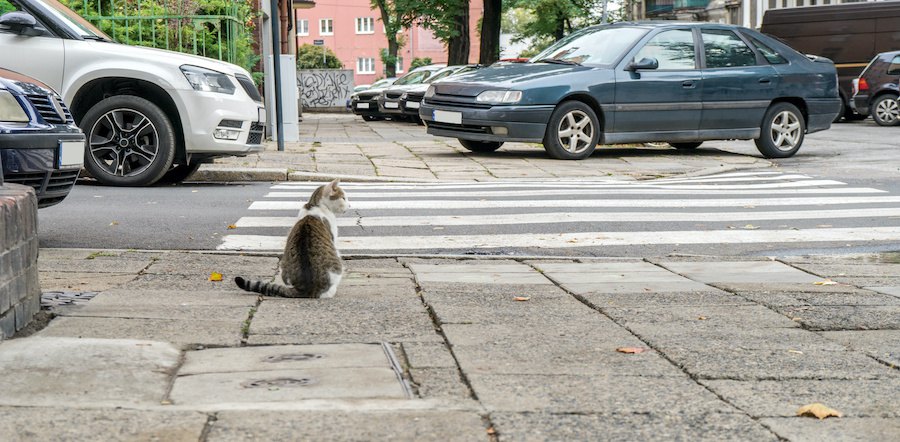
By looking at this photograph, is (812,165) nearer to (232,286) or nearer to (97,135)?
(97,135)

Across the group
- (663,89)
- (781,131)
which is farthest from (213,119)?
(781,131)

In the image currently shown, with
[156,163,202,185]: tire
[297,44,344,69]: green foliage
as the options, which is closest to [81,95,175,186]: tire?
[156,163,202,185]: tire

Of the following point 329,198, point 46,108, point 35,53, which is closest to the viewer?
point 329,198

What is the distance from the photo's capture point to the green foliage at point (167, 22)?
49.0 feet

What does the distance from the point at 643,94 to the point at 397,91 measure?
16.3 meters

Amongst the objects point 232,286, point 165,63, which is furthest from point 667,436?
point 165,63

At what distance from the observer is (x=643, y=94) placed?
15422mm

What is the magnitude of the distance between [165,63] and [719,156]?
339 inches

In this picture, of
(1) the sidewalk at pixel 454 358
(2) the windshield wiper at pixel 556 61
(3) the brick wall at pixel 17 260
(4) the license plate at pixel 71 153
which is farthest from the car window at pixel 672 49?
(3) the brick wall at pixel 17 260

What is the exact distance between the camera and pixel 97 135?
444 inches

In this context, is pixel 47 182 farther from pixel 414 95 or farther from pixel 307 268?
pixel 414 95

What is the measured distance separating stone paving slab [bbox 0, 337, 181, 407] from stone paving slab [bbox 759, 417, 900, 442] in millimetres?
2051

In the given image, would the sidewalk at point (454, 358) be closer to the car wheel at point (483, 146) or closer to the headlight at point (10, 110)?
the headlight at point (10, 110)

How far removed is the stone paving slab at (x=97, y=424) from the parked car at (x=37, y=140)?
3733 millimetres
